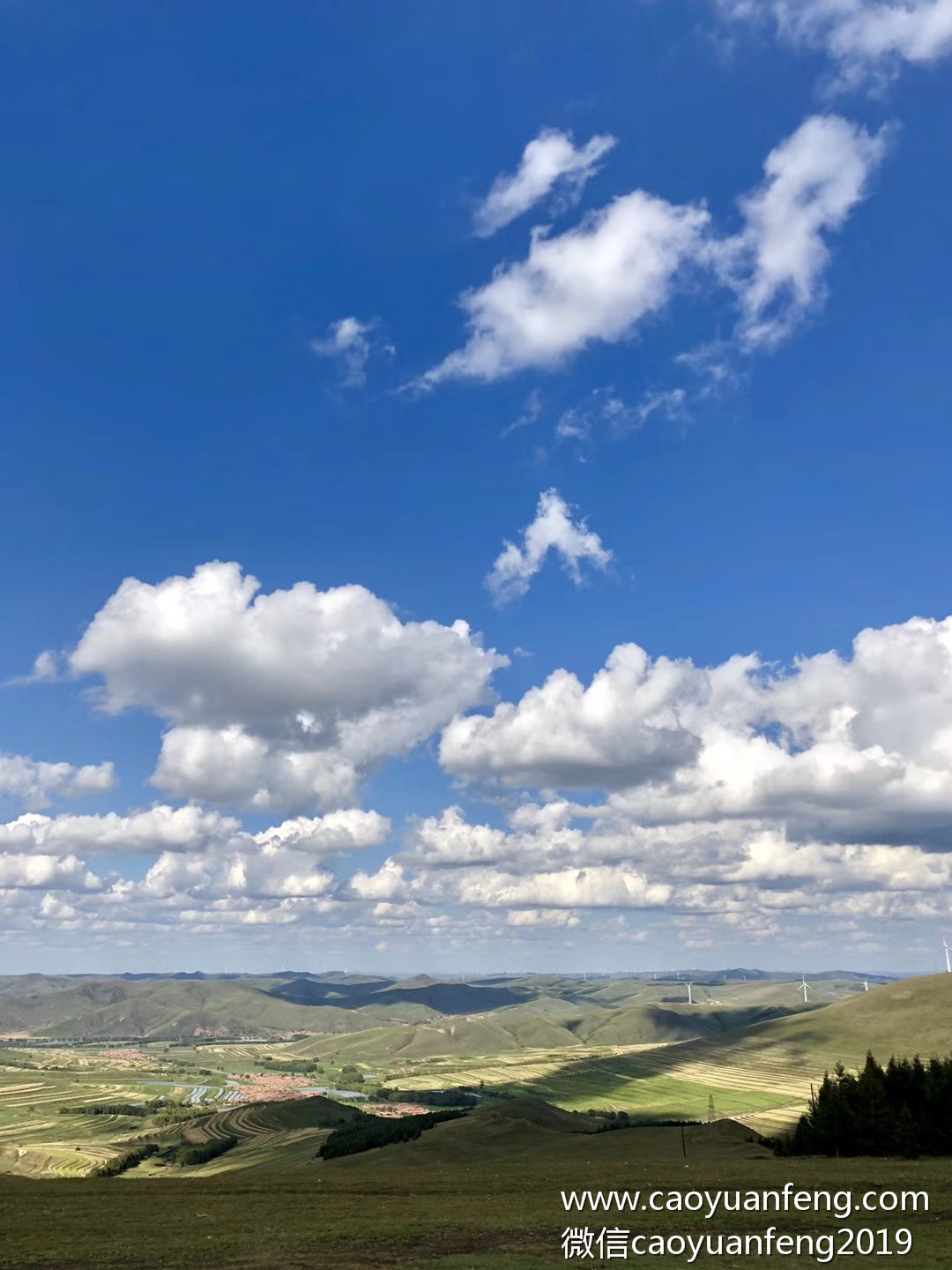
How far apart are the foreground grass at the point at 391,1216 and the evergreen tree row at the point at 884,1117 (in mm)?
15655

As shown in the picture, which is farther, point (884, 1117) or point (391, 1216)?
point (884, 1117)

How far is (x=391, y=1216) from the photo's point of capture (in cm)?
6259

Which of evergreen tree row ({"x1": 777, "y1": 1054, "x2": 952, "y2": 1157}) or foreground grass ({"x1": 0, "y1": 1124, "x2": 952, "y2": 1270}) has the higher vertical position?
foreground grass ({"x1": 0, "y1": 1124, "x2": 952, "y2": 1270})

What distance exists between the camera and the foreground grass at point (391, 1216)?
4928 centimetres

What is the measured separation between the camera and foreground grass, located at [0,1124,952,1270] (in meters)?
49.3

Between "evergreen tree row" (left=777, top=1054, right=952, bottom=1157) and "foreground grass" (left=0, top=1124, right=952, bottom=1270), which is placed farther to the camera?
"evergreen tree row" (left=777, top=1054, right=952, bottom=1157)

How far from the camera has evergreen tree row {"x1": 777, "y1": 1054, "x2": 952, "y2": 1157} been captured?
108562 millimetres

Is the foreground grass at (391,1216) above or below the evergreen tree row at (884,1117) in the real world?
above

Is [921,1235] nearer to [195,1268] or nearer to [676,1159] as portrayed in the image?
[195,1268]

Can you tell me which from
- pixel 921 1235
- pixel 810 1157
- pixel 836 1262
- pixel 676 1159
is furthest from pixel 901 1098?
pixel 836 1262

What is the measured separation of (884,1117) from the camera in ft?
369

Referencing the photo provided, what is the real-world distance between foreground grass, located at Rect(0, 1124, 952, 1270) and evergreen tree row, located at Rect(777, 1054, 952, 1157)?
1566 cm

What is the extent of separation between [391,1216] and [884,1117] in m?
80.5

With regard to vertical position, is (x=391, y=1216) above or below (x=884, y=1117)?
above
